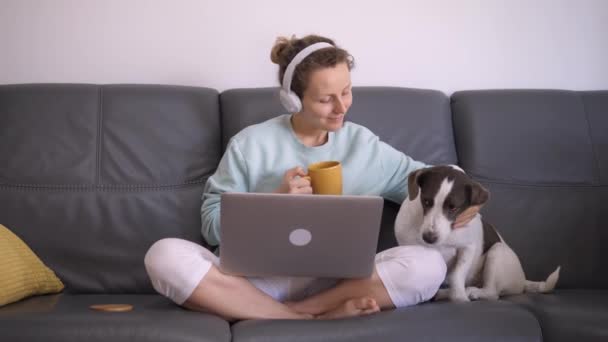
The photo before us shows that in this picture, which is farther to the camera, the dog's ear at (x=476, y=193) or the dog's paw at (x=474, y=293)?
the dog's paw at (x=474, y=293)

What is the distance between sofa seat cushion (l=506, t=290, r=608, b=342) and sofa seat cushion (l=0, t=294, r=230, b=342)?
0.82m

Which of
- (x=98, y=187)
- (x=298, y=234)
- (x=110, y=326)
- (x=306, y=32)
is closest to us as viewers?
(x=110, y=326)

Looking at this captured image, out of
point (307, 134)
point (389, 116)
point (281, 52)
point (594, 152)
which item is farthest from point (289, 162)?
point (594, 152)

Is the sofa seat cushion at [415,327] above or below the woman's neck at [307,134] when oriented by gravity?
below

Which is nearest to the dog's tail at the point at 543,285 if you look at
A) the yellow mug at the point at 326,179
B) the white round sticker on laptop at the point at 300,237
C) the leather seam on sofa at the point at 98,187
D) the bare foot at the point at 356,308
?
the bare foot at the point at 356,308

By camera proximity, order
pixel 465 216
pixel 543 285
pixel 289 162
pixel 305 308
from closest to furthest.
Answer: pixel 305 308 < pixel 465 216 < pixel 543 285 < pixel 289 162

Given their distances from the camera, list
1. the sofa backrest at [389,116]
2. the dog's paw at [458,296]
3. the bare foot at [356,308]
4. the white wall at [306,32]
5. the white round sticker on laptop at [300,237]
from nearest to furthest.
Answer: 1. the white round sticker on laptop at [300,237]
2. the bare foot at [356,308]
3. the dog's paw at [458,296]
4. the sofa backrest at [389,116]
5. the white wall at [306,32]

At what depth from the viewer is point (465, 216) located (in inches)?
80.7

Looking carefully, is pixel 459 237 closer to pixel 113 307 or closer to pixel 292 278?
→ pixel 292 278

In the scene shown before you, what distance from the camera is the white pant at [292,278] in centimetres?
181

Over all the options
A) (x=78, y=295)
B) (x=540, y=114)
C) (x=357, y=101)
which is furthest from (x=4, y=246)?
(x=540, y=114)

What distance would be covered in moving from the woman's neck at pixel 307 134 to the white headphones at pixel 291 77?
4.6 inches

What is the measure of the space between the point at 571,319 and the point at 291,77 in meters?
1.08

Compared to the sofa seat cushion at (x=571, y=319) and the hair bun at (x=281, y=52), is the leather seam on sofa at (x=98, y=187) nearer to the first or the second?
the hair bun at (x=281, y=52)
